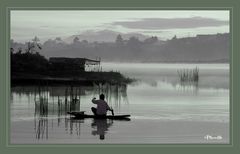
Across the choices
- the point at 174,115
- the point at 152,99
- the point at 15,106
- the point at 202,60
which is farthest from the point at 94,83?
the point at 202,60

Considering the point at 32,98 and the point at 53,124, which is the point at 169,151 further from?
the point at 32,98

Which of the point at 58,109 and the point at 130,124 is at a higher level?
Answer: the point at 58,109

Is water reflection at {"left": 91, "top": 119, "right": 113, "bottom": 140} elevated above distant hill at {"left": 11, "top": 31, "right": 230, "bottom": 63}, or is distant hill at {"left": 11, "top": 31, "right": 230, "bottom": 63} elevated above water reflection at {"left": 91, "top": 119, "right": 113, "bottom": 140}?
distant hill at {"left": 11, "top": 31, "right": 230, "bottom": 63}

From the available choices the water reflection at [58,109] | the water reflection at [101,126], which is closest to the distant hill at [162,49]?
the water reflection at [58,109]

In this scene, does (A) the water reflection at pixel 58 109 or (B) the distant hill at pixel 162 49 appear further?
(B) the distant hill at pixel 162 49

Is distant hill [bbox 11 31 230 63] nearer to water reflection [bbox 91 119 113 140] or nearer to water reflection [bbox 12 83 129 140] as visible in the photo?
water reflection [bbox 12 83 129 140]

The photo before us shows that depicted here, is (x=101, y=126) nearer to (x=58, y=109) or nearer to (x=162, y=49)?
(x=58, y=109)

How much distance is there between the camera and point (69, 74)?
29.2 metres

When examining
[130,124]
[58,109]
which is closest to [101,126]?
[130,124]

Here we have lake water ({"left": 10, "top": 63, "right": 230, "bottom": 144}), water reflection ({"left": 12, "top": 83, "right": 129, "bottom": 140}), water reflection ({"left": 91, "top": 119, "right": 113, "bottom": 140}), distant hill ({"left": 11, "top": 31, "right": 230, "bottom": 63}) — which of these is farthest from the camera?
distant hill ({"left": 11, "top": 31, "right": 230, "bottom": 63})

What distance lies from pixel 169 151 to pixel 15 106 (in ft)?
32.4

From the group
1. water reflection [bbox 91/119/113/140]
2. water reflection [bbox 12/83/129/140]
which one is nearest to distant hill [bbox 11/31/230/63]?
water reflection [bbox 12/83/129/140]

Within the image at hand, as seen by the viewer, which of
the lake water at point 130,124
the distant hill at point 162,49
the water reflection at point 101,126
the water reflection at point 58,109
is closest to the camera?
the lake water at point 130,124

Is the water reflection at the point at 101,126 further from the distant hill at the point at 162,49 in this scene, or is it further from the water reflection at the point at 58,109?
the distant hill at the point at 162,49
